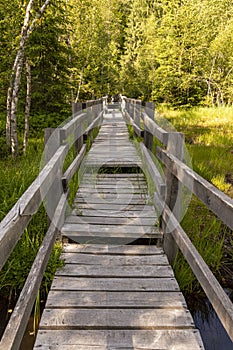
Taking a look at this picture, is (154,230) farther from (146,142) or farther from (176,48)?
(176,48)

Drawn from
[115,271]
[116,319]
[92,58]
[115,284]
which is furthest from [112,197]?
[92,58]

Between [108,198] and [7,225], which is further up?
[7,225]

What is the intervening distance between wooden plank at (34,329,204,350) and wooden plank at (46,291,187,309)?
295 mm

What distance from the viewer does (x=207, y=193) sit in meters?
2.21

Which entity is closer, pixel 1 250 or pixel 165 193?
pixel 1 250

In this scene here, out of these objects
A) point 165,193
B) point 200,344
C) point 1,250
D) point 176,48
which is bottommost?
point 200,344

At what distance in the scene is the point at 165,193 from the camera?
12.0 feet

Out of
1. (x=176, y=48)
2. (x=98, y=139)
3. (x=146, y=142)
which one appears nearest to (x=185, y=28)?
(x=176, y=48)

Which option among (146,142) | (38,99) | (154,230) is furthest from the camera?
(38,99)

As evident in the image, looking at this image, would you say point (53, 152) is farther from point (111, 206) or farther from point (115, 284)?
point (115, 284)

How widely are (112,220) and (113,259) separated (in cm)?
85

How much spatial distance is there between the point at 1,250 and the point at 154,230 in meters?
2.65

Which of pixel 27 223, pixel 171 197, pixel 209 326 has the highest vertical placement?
pixel 27 223

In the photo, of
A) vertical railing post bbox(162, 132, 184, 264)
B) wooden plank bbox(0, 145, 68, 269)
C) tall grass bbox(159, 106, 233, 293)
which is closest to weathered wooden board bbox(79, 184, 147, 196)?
tall grass bbox(159, 106, 233, 293)
